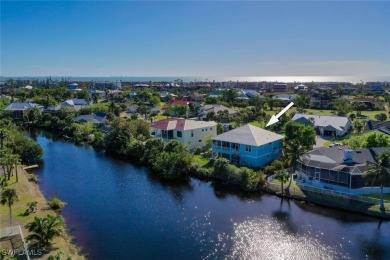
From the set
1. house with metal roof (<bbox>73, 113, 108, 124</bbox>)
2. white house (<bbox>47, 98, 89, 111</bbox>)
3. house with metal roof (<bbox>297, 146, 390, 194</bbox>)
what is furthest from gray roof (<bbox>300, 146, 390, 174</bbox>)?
white house (<bbox>47, 98, 89, 111</bbox>)

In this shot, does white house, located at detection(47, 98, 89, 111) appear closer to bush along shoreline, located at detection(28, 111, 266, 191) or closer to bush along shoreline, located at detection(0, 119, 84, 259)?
bush along shoreline, located at detection(28, 111, 266, 191)

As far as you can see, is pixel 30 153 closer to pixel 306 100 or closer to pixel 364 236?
pixel 364 236

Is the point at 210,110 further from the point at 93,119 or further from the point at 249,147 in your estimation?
the point at 249,147

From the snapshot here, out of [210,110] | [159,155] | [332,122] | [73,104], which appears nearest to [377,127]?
[332,122]

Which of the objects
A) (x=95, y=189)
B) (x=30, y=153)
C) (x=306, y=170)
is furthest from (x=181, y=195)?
(x=30, y=153)

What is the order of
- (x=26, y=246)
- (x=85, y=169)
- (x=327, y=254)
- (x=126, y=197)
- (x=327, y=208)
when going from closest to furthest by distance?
1. (x=26, y=246)
2. (x=327, y=254)
3. (x=327, y=208)
4. (x=126, y=197)
5. (x=85, y=169)
